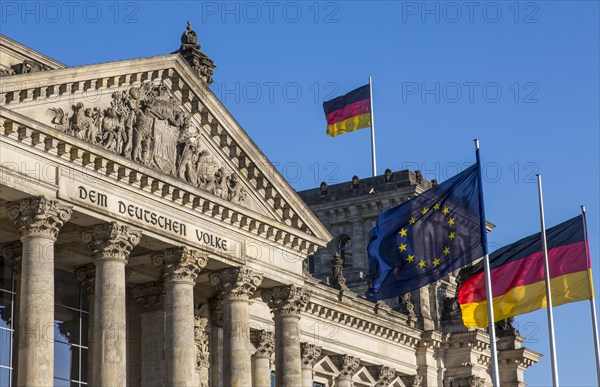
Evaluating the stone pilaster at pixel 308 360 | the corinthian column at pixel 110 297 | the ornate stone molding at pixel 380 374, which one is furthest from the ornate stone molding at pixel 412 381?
the corinthian column at pixel 110 297

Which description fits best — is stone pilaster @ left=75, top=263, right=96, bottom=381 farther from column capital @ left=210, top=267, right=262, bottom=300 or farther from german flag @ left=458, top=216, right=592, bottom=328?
german flag @ left=458, top=216, right=592, bottom=328

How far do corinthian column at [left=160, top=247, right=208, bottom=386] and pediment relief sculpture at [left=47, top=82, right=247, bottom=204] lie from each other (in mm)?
2586

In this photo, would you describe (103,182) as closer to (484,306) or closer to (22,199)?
(22,199)

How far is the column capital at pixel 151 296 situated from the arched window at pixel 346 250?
26.0 m

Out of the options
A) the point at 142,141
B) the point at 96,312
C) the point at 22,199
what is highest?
the point at 142,141

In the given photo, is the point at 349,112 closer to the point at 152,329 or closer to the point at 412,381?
the point at 412,381

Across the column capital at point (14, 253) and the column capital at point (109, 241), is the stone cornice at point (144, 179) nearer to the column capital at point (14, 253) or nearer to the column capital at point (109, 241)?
the column capital at point (109, 241)

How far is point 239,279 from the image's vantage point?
4850 centimetres

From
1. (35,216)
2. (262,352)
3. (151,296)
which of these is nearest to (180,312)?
(151,296)

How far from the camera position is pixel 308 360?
2288 inches

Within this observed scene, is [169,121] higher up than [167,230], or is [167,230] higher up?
[169,121]

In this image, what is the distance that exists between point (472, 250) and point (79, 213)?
12.4 metres

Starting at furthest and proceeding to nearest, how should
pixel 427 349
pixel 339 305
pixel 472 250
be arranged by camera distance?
pixel 427 349 < pixel 339 305 < pixel 472 250

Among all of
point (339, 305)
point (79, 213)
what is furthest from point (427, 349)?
point (79, 213)
